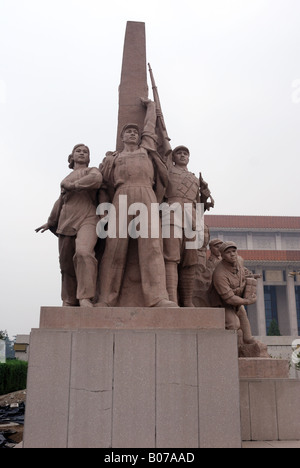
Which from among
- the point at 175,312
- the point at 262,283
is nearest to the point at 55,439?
the point at 175,312

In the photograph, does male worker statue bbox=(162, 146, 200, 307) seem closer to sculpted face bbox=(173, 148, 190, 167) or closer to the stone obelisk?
sculpted face bbox=(173, 148, 190, 167)

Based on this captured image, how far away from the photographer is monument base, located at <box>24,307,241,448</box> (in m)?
4.54

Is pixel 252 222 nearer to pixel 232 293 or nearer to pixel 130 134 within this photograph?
pixel 232 293

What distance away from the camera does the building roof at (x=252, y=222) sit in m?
44.3

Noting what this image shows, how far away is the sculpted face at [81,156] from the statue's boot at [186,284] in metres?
2.30

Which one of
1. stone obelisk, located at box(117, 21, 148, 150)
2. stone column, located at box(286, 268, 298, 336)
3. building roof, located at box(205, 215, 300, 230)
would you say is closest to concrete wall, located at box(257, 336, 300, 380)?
stone column, located at box(286, 268, 298, 336)

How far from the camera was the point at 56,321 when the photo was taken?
5.05 metres

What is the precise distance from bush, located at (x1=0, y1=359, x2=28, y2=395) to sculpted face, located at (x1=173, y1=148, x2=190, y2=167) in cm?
1513

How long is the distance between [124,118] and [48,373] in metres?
4.38

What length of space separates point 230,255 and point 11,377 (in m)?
15.8

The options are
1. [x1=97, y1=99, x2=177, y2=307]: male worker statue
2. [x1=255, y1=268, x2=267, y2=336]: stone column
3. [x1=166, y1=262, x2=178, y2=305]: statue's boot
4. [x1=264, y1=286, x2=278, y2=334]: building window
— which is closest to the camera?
[x1=97, y1=99, x2=177, y2=307]: male worker statue

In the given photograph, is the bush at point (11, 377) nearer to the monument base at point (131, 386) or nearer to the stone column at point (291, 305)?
the monument base at point (131, 386)

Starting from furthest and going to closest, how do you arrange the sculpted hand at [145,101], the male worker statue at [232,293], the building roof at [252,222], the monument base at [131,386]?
the building roof at [252,222]
the sculpted hand at [145,101]
the male worker statue at [232,293]
the monument base at [131,386]

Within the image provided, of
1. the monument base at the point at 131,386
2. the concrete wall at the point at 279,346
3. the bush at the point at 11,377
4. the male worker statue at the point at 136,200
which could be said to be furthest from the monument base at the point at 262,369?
the concrete wall at the point at 279,346
